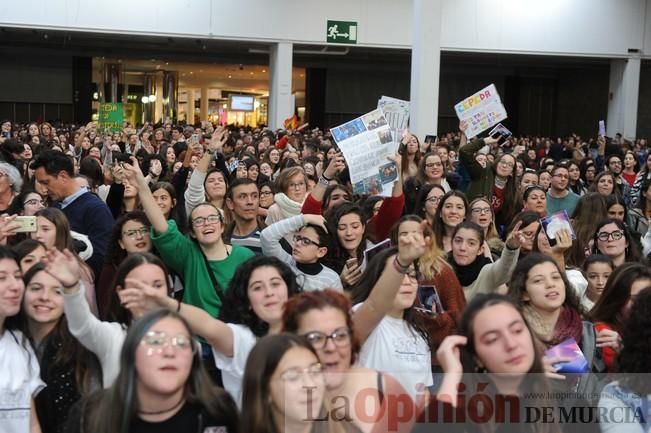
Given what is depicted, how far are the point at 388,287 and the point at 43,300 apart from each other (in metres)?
1.69

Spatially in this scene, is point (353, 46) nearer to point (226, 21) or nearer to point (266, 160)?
point (226, 21)

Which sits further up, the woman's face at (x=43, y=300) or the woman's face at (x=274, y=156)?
the woman's face at (x=274, y=156)

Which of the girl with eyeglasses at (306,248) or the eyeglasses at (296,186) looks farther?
the eyeglasses at (296,186)

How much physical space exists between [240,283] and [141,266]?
1.64 feet

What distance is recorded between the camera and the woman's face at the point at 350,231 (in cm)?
582

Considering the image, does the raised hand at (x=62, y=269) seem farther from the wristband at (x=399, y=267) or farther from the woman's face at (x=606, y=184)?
the woman's face at (x=606, y=184)

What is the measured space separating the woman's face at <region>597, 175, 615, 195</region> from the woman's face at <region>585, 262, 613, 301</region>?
446cm

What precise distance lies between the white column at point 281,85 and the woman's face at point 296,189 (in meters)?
17.8

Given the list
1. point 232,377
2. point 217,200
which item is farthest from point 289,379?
point 217,200

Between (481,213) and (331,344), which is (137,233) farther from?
(481,213)

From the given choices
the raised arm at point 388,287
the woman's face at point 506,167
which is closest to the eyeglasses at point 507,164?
the woman's face at point 506,167

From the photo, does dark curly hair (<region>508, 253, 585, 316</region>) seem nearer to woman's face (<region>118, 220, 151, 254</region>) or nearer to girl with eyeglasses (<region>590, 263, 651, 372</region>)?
girl with eyeglasses (<region>590, 263, 651, 372</region>)

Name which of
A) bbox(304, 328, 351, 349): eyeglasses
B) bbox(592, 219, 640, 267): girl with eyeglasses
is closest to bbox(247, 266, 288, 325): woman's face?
bbox(304, 328, 351, 349): eyeglasses

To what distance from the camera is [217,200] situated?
7.43 m
